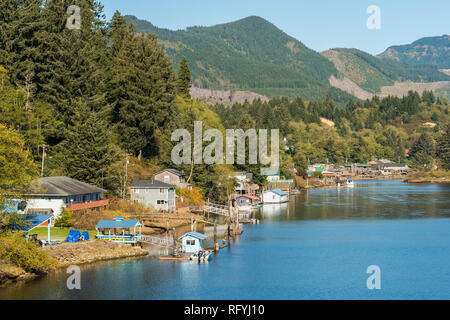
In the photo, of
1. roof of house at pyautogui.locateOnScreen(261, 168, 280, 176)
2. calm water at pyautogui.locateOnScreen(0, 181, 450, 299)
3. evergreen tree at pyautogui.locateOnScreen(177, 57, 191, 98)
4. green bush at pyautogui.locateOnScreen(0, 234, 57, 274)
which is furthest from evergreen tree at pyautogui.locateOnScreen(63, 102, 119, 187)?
roof of house at pyautogui.locateOnScreen(261, 168, 280, 176)

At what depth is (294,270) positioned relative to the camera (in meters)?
51.2

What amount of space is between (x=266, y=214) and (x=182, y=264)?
44.5 meters

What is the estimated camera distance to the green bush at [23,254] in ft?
140

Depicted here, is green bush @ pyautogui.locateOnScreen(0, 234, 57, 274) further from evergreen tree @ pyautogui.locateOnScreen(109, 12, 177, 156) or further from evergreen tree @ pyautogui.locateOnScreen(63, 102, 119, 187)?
evergreen tree @ pyautogui.locateOnScreen(109, 12, 177, 156)

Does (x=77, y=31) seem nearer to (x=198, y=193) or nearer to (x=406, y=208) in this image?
(x=198, y=193)

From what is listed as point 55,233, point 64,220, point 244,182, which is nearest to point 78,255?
point 55,233

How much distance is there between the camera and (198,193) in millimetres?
85938

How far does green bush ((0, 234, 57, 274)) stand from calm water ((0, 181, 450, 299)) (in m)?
1.35

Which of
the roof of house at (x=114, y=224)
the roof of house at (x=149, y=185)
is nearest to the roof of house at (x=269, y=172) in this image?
the roof of house at (x=149, y=185)

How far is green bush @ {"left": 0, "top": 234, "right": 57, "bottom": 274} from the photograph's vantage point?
140 ft

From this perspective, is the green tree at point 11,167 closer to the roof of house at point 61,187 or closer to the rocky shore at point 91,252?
the rocky shore at point 91,252

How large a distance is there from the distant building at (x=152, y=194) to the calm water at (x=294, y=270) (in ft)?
38.8

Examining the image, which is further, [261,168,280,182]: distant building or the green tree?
[261,168,280,182]: distant building
